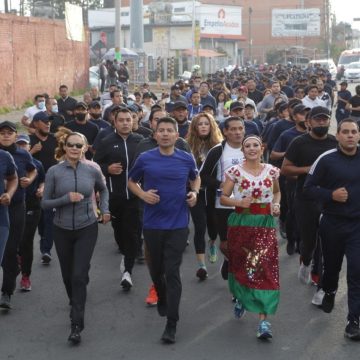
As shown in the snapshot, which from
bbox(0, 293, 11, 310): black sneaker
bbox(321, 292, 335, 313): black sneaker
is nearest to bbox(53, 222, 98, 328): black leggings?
bbox(0, 293, 11, 310): black sneaker

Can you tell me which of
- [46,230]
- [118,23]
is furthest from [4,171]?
[118,23]

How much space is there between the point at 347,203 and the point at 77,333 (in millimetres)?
2486

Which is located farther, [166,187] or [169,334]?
[166,187]

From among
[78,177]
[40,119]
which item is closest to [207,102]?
[40,119]

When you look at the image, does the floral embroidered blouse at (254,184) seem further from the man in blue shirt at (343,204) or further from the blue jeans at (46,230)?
the blue jeans at (46,230)

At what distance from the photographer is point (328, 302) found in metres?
7.27

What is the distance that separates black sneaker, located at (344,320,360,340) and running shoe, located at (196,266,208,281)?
231 cm

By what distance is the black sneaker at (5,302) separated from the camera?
304 inches

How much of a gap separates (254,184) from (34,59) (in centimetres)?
2785

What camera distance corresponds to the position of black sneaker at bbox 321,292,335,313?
286 inches

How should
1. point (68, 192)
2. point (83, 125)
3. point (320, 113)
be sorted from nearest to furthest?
point (68, 192) < point (320, 113) < point (83, 125)

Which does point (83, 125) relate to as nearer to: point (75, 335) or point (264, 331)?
point (75, 335)

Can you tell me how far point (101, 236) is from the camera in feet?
37.3

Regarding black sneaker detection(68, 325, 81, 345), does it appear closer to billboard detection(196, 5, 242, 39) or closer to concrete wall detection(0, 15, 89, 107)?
concrete wall detection(0, 15, 89, 107)
